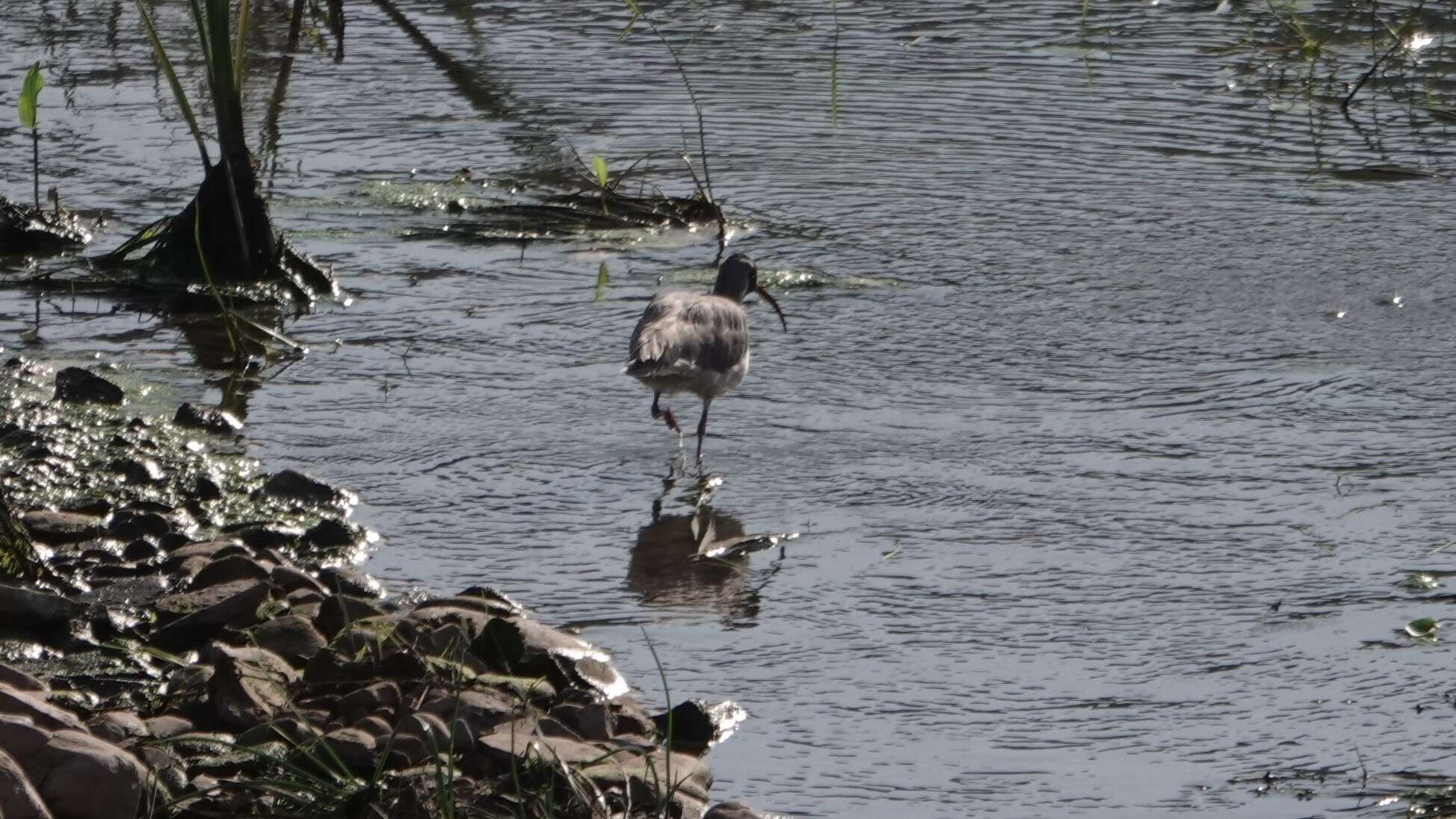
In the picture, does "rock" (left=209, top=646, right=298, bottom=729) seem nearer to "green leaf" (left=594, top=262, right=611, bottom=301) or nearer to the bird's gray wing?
the bird's gray wing

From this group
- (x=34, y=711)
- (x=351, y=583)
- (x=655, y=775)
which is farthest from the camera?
(x=351, y=583)

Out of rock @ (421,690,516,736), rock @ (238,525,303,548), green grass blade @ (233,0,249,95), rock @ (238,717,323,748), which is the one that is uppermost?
green grass blade @ (233,0,249,95)

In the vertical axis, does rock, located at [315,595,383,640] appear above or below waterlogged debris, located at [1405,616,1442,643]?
above

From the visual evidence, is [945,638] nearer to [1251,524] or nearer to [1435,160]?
[1251,524]

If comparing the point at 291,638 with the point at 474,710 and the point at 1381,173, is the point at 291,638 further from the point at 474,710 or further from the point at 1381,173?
the point at 1381,173

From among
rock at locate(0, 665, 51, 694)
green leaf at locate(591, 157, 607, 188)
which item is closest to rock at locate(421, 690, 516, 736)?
rock at locate(0, 665, 51, 694)

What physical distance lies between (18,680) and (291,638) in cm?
71

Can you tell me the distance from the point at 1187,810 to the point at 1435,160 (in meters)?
6.07

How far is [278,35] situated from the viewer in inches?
519

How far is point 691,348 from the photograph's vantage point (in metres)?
7.02

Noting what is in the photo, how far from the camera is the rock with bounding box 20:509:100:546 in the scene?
573 centimetres

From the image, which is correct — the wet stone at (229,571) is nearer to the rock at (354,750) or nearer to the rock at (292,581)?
the rock at (292,581)

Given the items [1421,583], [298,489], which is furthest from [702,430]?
[1421,583]

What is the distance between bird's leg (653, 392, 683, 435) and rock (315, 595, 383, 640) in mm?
1991
